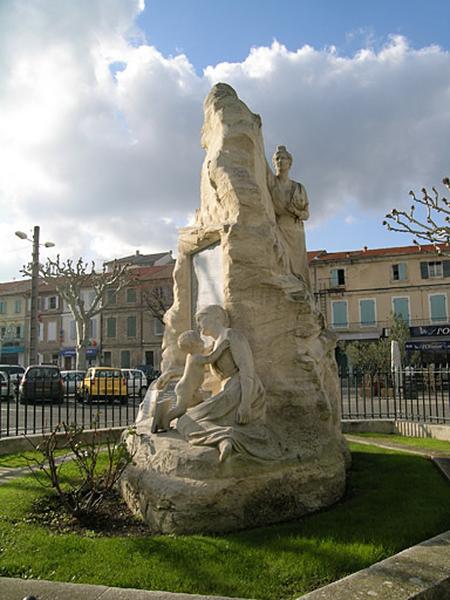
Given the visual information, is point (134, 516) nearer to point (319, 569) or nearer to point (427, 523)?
point (319, 569)

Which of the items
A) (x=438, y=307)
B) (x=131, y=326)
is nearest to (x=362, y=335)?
(x=438, y=307)

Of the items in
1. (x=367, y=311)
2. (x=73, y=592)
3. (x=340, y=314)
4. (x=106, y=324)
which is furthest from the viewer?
(x=106, y=324)

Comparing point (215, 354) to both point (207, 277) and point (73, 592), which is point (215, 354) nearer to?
point (207, 277)

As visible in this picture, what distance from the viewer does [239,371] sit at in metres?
5.55

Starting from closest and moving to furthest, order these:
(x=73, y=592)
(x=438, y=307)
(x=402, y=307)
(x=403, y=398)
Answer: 1. (x=73, y=592)
2. (x=403, y=398)
3. (x=438, y=307)
4. (x=402, y=307)

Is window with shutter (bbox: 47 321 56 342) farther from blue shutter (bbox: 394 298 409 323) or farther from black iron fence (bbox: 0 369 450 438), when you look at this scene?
blue shutter (bbox: 394 298 409 323)

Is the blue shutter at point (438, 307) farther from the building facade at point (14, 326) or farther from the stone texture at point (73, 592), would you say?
the stone texture at point (73, 592)

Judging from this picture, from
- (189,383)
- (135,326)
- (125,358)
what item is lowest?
(189,383)

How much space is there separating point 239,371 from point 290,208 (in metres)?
3.17

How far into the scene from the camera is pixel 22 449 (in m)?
9.46

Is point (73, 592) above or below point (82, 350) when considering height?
below

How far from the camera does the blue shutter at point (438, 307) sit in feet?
127

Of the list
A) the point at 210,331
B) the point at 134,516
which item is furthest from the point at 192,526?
the point at 210,331

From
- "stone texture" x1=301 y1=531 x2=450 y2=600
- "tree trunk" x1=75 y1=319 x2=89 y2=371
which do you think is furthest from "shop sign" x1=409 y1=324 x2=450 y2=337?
"stone texture" x1=301 y1=531 x2=450 y2=600
